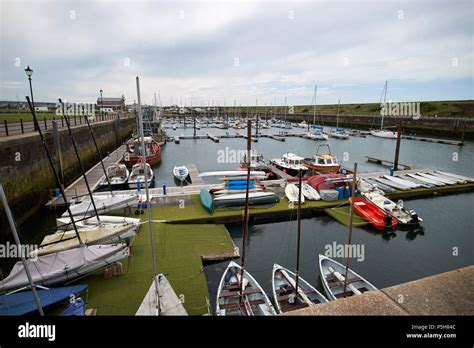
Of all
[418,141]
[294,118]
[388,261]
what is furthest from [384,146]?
[294,118]

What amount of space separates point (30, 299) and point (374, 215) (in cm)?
1806

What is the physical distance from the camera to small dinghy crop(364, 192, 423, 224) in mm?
17269

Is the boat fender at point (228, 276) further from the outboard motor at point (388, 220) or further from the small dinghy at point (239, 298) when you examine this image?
the outboard motor at point (388, 220)

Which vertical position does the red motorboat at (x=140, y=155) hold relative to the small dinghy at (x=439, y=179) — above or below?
above

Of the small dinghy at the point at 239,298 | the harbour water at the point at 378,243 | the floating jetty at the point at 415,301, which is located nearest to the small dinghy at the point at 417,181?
the harbour water at the point at 378,243

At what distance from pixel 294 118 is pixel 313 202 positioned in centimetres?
11127

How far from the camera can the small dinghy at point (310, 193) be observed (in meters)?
20.2

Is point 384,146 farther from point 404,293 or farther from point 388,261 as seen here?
point 404,293

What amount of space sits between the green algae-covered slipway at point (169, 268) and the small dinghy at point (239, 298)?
0.69 m

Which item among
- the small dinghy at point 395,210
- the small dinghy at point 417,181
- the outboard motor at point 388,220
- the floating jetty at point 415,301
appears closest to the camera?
the floating jetty at point 415,301

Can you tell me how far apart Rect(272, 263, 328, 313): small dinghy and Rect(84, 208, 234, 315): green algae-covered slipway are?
2.67 metres

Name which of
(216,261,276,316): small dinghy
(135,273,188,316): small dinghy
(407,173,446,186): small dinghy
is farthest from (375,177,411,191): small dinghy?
(135,273,188,316): small dinghy

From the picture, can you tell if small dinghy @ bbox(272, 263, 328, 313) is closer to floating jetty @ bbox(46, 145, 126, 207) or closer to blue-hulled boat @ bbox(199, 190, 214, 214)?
blue-hulled boat @ bbox(199, 190, 214, 214)

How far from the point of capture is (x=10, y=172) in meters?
15.9
